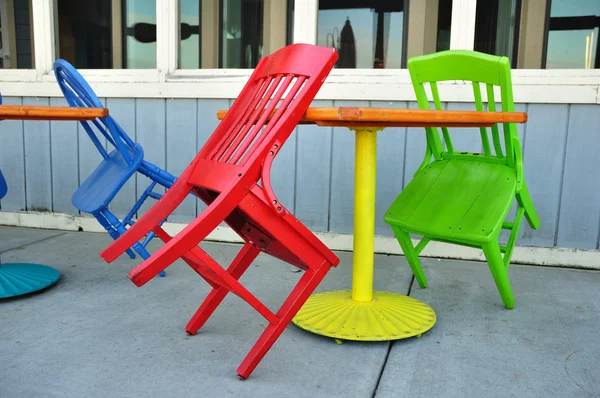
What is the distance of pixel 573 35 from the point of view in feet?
10.1

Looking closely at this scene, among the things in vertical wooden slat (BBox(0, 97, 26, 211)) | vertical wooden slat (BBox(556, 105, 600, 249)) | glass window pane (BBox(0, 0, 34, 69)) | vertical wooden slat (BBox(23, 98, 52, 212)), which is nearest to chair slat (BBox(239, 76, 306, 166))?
vertical wooden slat (BBox(556, 105, 600, 249))

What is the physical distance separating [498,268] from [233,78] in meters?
1.86

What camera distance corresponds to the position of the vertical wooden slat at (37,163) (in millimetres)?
3566

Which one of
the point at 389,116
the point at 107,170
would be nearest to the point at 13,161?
the point at 107,170

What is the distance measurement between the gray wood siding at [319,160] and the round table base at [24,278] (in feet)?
3.19

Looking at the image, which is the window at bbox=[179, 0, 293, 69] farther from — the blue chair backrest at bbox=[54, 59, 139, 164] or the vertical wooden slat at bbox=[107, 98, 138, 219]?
the blue chair backrest at bbox=[54, 59, 139, 164]

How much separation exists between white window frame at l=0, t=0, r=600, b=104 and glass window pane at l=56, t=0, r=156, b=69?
228 millimetres

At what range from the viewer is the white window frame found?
2.73 metres

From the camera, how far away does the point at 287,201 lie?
320 centimetres

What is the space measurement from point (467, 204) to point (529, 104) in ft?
3.33

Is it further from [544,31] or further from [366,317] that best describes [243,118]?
[544,31]

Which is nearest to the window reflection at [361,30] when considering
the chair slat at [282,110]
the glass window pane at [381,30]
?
the glass window pane at [381,30]

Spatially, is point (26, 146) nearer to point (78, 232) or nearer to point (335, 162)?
point (78, 232)

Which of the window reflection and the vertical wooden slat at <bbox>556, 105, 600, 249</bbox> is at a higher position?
the window reflection
